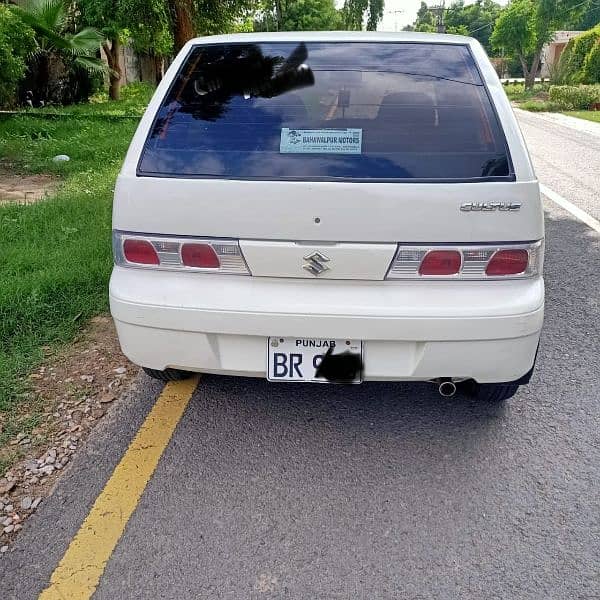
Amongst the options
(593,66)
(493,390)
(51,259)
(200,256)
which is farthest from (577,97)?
(200,256)

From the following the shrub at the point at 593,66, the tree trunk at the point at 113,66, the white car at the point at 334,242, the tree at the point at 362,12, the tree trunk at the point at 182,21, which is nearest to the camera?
the white car at the point at 334,242

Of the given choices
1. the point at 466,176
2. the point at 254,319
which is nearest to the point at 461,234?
the point at 466,176

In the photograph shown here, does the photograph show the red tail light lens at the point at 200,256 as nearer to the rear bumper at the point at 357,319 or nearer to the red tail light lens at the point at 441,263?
the rear bumper at the point at 357,319

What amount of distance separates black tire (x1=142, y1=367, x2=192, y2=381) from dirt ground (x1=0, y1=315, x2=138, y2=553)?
231mm

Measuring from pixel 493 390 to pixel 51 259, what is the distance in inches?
137

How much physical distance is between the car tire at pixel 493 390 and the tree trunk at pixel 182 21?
11.6 metres

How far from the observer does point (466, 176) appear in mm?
2416

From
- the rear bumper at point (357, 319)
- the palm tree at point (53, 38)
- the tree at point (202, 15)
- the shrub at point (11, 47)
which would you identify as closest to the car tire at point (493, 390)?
the rear bumper at point (357, 319)

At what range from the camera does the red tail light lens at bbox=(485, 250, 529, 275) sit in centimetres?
243

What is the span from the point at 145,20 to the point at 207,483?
44.3 feet

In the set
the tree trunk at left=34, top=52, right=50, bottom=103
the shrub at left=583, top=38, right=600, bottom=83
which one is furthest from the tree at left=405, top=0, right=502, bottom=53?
the tree trunk at left=34, top=52, right=50, bottom=103

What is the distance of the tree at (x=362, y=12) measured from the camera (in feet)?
176

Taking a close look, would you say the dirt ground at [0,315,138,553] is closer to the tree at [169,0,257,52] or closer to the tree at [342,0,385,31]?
the tree at [169,0,257,52]

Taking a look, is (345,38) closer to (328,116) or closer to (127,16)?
(328,116)
